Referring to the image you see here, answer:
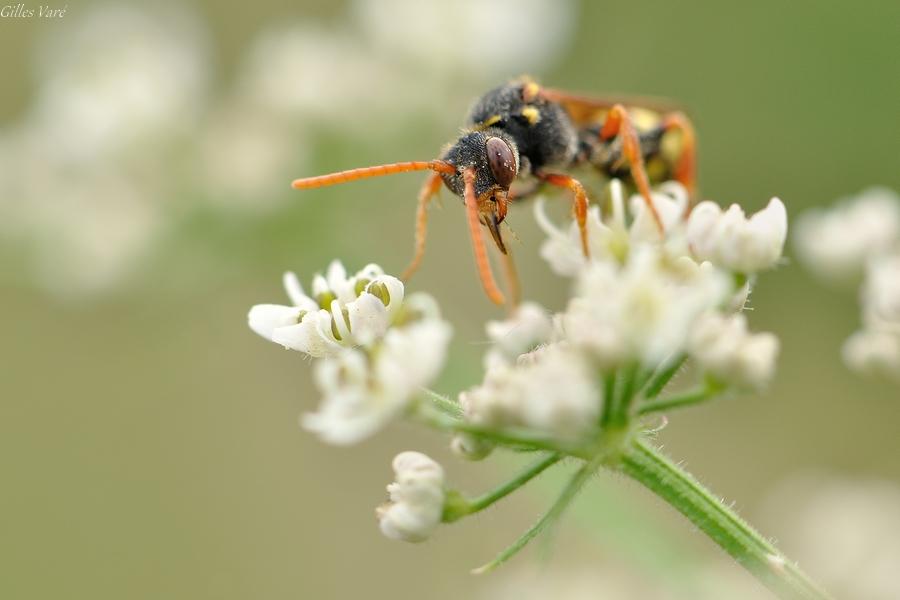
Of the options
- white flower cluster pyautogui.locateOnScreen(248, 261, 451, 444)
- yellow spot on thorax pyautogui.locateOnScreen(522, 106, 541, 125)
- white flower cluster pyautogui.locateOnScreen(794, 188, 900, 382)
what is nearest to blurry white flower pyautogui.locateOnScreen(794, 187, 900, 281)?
white flower cluster pyautogui.locateOnScreen(794, 188, 900, 382)

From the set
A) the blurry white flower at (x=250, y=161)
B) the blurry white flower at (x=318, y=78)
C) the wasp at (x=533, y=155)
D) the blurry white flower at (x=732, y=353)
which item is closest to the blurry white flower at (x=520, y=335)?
the wasp at (x=533, y=155)

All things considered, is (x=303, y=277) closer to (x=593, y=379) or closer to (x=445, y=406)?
(x=445, y=406)

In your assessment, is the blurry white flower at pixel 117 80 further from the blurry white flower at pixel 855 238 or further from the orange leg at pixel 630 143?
the blurry white flower at pixel 855 238

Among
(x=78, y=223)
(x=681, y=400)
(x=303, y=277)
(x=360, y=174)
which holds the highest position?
(x=360, y=174)

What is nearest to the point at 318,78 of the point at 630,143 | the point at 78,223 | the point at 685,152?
the point at 78,223

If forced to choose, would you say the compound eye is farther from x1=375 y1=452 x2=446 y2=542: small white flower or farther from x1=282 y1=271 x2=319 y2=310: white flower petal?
x1=375 y1=452 x2=446 y2=542: small white flower

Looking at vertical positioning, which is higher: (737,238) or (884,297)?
(737,238)
